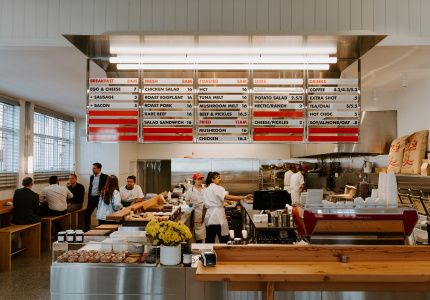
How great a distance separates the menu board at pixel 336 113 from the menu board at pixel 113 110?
1.85 meters

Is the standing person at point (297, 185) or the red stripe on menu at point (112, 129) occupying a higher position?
the red stripe on menu at point (112, 129)

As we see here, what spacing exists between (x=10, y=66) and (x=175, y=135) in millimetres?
3042

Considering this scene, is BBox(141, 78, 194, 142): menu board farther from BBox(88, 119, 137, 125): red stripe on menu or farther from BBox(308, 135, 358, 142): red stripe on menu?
BBox(308, 135, 358, 142): red stripe on menu

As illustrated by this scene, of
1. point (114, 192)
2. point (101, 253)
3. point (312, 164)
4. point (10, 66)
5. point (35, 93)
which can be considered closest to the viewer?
point (101, 253)

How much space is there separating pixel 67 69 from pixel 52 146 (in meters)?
5.64

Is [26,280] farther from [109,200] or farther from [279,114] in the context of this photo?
[279,114]

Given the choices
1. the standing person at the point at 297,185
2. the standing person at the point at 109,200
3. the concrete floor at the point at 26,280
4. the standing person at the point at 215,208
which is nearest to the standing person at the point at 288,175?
the standing person at the point at 297,185

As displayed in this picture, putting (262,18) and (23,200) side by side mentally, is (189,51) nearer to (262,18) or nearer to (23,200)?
(262,18)

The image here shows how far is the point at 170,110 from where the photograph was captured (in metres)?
4.37

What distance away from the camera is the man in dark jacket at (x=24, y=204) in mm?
7965

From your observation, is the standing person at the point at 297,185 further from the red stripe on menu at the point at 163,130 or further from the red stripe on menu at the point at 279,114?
the red stripe on menu at the point at 163,130

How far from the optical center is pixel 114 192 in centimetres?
751

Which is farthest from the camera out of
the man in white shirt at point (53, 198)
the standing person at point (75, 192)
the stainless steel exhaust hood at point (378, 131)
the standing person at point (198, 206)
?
the standing person at point (75, 192)

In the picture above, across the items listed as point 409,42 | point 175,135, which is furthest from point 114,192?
point 409,42
